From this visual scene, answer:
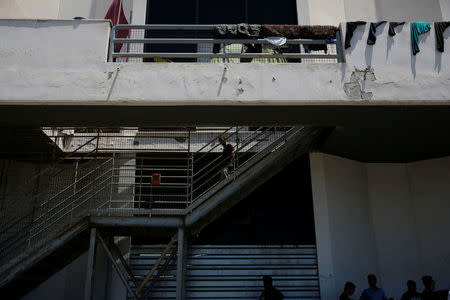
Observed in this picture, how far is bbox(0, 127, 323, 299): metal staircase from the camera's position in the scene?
29.8 feet

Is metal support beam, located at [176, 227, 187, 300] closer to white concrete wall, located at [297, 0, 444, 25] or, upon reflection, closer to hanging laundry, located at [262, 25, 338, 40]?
hanging laundry, located at [262, 25, 338, 40]

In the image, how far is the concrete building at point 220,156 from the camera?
7.63 meters

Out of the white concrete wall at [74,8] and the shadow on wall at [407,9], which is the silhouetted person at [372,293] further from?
the white concrete wall at [74,8]

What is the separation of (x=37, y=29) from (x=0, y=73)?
108 centimetres

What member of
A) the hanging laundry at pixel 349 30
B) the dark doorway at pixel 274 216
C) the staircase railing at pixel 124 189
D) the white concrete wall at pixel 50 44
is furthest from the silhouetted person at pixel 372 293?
the white concrete wall at pixel 50 44

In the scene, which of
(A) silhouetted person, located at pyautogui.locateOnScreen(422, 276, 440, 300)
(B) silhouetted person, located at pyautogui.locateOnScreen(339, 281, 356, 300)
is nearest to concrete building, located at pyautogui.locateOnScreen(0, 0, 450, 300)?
(B) silhouetted person, located at pyautogui.locateOnScreen(339, 281, 356, 300)

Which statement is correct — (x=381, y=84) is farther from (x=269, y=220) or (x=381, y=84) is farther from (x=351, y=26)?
(x=269, y=220)

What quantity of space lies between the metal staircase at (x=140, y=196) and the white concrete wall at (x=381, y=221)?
1426mm

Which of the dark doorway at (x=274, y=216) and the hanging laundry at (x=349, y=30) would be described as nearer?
the hanging laundry at (x=349, y=30)

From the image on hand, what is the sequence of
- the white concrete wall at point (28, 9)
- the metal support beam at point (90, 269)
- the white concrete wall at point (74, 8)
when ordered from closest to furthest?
the metal support beam at point (90, 269)
the white concrete wall at point (28, 9)
the white concrete wall at point (74, 8)

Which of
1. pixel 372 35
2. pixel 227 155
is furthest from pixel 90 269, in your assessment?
pixel 372 35

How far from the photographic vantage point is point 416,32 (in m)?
7.94

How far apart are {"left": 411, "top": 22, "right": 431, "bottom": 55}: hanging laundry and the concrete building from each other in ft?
0.35

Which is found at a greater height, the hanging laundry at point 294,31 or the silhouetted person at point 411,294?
the hanging laundry at point 294,31
